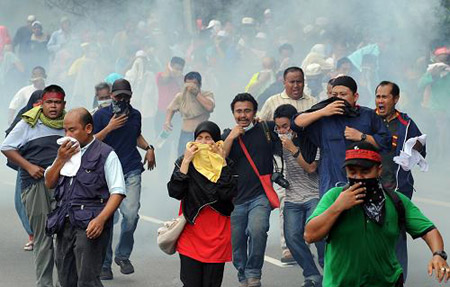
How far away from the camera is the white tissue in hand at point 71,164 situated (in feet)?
21.9

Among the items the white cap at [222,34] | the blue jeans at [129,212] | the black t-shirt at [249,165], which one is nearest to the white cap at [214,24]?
the white cap at [222,34]

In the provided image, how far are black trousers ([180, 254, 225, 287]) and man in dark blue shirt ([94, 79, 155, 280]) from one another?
2205mm

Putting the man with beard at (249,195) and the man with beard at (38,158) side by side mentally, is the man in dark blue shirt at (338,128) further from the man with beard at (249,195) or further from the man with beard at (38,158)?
the man with beard at (38,158)

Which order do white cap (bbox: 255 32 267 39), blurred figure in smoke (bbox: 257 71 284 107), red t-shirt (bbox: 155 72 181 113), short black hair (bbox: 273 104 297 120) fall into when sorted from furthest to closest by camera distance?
white cap (bbox: 255 32 267 39)
red t-shirt (bbox: 155 72 181 113)
blurred figure in smoke (bbox: 257 71 284 107)
short black hair (bbox: 273 104 297 120)

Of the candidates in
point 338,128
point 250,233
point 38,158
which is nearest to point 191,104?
point 250,233

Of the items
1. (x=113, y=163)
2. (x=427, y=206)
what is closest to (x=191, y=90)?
(x=427, y=206)

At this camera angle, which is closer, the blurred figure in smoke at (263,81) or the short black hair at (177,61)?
the blurred figure in smoke at (263,81)

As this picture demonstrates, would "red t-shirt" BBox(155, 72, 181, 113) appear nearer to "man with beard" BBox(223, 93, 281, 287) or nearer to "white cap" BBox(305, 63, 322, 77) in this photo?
"white cap" BBox(305, 63, 322, 77)

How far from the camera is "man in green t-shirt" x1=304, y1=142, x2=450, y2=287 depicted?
4.82 metres

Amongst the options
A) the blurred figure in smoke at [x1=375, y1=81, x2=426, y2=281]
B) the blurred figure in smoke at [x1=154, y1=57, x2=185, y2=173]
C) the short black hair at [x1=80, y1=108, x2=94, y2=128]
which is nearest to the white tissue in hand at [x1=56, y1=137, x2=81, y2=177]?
the short black hair at [x1=80, y1=108, x2=94, y2=128]

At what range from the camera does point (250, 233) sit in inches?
323

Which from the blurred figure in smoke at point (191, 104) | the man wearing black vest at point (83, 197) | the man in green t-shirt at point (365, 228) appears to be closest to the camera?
the man in green t-shirt at point (365, 228)

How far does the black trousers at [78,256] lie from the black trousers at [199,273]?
53 cm

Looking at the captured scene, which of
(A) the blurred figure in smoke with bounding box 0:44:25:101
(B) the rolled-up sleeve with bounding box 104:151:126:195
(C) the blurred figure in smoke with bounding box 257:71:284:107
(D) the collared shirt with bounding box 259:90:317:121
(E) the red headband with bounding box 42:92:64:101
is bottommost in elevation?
(B) the rolled-up sleeve with bounding box 104:151:126:195
